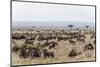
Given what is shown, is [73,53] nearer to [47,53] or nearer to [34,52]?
[47,53]

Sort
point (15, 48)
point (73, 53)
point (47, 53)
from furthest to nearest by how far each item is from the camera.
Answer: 1. point (73, 53)
2. point (47, 53)
3. point (15, 48)

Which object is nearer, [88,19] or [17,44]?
[17,44]

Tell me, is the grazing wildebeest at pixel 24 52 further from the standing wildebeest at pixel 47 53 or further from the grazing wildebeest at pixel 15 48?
the standing wildebeest at pixel 47 53

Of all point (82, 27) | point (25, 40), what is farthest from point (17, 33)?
point (82, 27)

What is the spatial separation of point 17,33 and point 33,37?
0.20 metres

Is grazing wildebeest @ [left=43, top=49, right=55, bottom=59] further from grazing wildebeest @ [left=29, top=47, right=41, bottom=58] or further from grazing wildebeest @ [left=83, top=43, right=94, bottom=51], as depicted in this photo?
grazing wildebeest @ [left=83, top=43, right=94, bottom=51]

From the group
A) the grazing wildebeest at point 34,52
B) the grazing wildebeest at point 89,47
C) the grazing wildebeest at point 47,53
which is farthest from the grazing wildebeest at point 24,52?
the grazing wildebeest at point 89,47

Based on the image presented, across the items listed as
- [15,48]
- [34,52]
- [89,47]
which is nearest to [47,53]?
[34,52]

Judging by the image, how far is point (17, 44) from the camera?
262 centimetres

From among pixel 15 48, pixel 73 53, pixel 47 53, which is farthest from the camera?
pixel 73 53

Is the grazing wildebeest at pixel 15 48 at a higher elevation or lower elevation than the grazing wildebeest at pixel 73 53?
higher

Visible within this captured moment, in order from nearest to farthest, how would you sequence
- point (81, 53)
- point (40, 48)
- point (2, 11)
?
point (2, 11) < point (40, 48) < point (81, 53)

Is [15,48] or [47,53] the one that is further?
[47,53]

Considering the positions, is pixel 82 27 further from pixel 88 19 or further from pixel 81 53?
pixel 81 53
